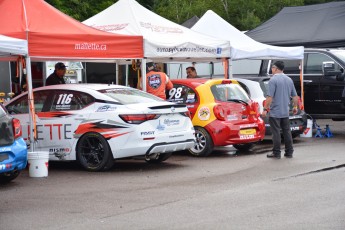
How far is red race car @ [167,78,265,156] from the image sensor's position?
44.1 feet

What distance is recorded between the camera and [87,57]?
12.9 meters

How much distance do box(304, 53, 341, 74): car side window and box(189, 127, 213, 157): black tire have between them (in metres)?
5.79

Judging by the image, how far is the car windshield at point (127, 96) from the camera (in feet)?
38.8

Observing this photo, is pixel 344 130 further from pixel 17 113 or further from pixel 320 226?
pixel 320 226

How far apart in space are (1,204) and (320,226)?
4.17 m

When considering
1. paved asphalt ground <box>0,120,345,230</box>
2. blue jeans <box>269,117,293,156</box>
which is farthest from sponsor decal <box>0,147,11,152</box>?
blue jeans <box>269,117,293,156</box>

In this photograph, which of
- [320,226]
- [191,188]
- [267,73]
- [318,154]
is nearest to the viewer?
→ [320,226]

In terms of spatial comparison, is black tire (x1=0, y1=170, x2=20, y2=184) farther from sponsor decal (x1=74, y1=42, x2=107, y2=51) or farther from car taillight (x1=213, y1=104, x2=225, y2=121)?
car taillight (x1=213, y1=104, x2=225, y2=121)

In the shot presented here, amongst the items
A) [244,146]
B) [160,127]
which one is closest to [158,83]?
[244,146]

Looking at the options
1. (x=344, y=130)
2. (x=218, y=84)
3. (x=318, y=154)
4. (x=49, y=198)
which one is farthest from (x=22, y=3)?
(x=344, y=130)

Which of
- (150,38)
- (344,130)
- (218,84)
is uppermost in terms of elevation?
(150,38)

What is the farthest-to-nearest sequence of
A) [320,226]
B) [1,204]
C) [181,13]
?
[181,13] < [1,204] < [320,226]

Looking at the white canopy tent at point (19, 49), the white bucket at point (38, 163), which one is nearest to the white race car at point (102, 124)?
the white canopy tent at point (19, 49)

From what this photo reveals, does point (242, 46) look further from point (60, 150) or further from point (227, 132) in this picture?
point (60, 150)
